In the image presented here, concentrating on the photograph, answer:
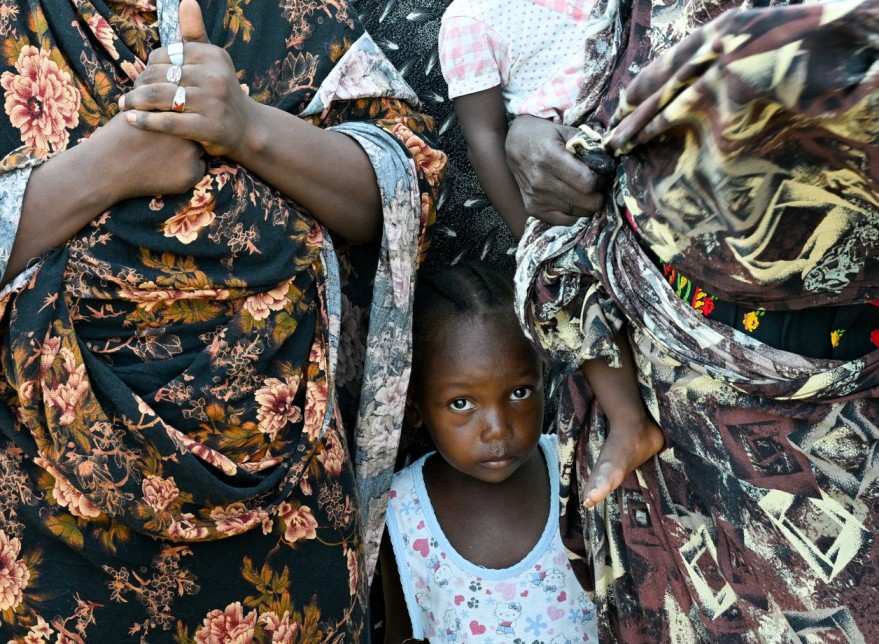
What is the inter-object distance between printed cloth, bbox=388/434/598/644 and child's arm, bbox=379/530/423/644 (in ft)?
0.27

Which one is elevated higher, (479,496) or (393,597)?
(479,496)

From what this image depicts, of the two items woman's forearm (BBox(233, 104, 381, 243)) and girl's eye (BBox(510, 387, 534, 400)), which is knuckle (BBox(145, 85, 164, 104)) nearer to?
woman's forearm (BBox(233, 104, 381, 243))

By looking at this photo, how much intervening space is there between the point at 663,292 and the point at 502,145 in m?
0.63

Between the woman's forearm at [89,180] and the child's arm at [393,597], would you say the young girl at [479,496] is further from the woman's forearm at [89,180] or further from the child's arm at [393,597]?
the woman's forearm at [89,180]

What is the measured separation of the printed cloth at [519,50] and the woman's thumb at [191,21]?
0.54 m

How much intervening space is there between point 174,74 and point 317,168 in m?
0.31

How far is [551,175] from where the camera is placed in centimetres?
182

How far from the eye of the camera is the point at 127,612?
5.86 feet

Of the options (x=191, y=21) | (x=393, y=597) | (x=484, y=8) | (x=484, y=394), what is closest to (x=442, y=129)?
(x=484, y=8)

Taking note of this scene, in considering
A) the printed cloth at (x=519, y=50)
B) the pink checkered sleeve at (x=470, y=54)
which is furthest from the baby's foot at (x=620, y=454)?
the pink checkered sleeve at (x=470, y=54)

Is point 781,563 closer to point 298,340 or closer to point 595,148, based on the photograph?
point 595,148

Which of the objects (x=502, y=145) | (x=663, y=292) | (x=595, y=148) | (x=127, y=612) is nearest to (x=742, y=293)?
(x=663, y=292)

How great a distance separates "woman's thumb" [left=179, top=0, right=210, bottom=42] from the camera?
5.67ft

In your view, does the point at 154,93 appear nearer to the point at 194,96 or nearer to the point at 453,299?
the point at 194,96
